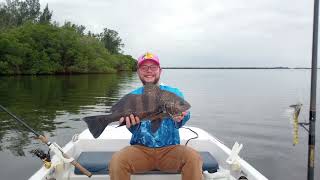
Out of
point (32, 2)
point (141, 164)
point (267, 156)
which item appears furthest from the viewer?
point (32, 2)

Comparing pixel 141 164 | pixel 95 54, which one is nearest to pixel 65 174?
pixel 141 164

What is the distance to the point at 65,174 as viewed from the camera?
540 centimetres

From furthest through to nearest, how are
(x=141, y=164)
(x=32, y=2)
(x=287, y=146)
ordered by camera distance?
(x=32, y=2) < (x=287, y=146) < (x=141, y=164)

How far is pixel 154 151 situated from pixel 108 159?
105 centimetres

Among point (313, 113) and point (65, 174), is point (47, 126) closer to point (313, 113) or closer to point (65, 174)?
point (65, 174)

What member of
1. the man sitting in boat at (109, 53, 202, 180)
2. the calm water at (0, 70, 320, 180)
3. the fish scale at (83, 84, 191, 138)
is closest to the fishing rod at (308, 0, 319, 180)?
the calm water at (0, 70, 320, 180)

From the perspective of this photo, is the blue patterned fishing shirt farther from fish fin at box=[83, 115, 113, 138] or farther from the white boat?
fish fin at box=[83, 115, 113, 138]

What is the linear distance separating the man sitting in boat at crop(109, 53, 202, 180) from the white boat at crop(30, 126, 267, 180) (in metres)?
0.24

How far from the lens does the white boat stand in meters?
5.13

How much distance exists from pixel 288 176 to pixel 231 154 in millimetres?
4672

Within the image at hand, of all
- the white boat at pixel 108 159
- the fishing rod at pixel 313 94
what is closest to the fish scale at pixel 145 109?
the white boat at pixel 108 159

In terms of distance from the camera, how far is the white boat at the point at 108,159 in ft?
16.8

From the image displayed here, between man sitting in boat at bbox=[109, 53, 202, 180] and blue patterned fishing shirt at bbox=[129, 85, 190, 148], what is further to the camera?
blue patterned fishing shirt at bbox=[129, 85, 190, 148]

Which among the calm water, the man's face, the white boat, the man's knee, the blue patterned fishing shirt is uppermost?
the man's face
